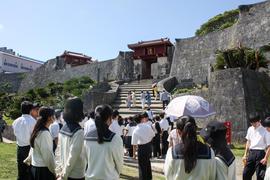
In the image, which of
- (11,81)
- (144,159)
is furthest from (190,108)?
(11,81)

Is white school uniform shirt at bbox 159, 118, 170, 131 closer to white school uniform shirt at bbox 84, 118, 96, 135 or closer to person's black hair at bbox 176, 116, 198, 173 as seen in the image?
white school uniform shirt at bbox 84, 118, 96, 135

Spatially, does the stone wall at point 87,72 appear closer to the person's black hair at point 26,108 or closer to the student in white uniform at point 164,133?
the student in white uniform at point 164,133

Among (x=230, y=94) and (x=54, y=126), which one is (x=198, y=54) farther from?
(x=54, y=126)

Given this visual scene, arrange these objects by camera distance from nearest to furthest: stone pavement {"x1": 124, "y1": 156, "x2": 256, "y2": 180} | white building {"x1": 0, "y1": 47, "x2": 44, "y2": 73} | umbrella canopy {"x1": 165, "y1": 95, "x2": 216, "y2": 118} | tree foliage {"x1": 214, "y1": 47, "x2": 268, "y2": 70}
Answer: umbrella canopy {"x1": 165, "y1": 95, "x2": 216, "y2": 118} → stone pavement {"x1": 124, "y1": 156, "x2": 256, "y2": 180} → tree foliage {"x1": 214, "y1": 47, "x2": 268, "y2": 70} → white building {"x1": 0, "y1": 47, "x2": 44, "y2": 73}

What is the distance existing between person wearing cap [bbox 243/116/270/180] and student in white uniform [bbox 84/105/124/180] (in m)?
3.45

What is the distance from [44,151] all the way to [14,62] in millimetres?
82420

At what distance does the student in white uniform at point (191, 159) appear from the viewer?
3436 mm

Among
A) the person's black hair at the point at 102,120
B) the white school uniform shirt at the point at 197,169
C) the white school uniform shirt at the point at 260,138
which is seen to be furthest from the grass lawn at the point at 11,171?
the white school uniform shirt at the point at 197,169

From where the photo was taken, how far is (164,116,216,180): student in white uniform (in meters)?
3.44

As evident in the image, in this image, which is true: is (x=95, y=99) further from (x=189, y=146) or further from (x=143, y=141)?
(x=189, y=146)

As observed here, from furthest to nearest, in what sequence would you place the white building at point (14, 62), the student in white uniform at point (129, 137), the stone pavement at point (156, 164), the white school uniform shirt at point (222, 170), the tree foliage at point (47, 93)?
the white building at point (14, 62) → the tree foliage at point (47, 93) → the student in white uniform at point (129, 137) → the stone pavement at point (156, 164) → the white school uniform shirt at point (222, 170)

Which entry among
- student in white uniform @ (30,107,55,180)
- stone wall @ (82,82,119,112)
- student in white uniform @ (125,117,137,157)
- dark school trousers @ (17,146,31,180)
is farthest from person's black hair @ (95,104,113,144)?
stone wall @ (82,82,119,112)

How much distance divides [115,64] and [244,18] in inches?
667

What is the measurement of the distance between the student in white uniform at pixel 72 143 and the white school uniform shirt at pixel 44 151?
1.34ft
